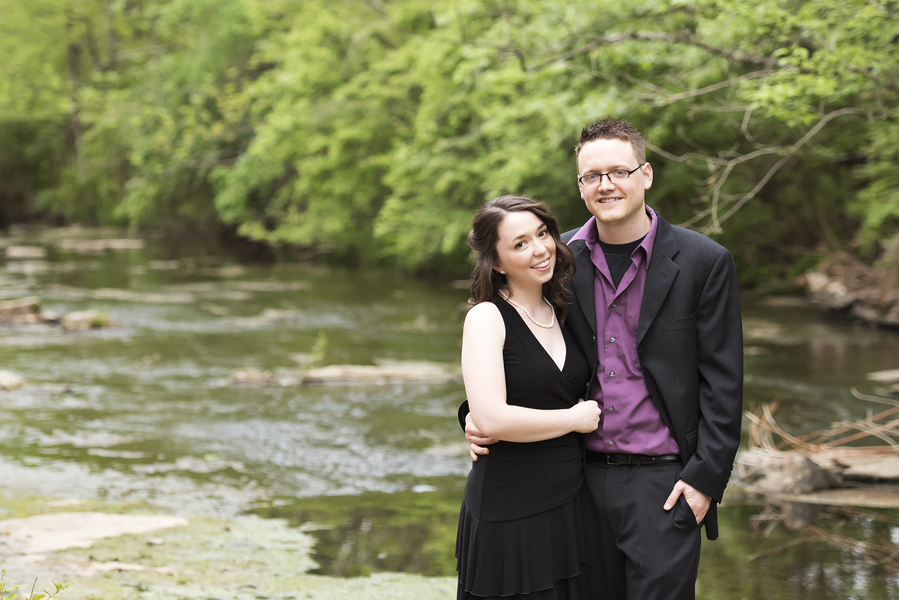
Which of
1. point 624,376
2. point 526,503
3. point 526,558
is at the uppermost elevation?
point 624,376

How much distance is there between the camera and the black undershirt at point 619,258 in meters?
2.93

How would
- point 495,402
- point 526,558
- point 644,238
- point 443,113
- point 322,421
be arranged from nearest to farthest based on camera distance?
point 495,402
point 526,558
point 644,238
point 322,421
point 443,113

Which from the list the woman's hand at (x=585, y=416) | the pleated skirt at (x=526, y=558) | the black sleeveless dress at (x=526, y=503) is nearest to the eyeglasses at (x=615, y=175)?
the black sleeveless dress at (x=526, y=503)

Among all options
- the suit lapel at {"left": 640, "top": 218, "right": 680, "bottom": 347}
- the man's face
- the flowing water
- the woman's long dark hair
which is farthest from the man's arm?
the flowing water

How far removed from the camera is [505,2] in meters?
12.7

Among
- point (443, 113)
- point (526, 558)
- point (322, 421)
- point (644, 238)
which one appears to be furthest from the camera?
point (443, 113)

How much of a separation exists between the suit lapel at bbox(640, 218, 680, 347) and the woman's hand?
26 centimetres

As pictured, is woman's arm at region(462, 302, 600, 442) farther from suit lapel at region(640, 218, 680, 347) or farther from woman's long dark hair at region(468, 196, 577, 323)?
suit lapel at region(640, 218, 680, 347)

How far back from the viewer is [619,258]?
2.96m

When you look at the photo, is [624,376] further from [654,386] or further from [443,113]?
[443,113]

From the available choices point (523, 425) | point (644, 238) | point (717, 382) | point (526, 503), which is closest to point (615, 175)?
point (644, 238)

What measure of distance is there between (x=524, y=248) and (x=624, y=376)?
55cm

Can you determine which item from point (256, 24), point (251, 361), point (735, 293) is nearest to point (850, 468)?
point (735, 293)

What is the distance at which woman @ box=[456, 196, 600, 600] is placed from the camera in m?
2.73
